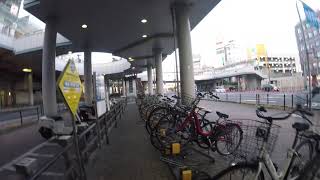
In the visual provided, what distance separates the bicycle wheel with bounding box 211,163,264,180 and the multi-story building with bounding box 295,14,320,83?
2.33 meters

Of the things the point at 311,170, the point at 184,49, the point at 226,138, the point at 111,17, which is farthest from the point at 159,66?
the point at 311,170

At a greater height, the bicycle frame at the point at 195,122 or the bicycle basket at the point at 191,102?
the bicycle basket at the point at 191,102

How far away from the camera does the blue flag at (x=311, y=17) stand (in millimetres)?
4293

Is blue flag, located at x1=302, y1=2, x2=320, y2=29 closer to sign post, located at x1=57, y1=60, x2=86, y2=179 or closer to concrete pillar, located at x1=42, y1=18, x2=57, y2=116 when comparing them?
sign post, located at x1=57, y1=60, x2=86, y2=179

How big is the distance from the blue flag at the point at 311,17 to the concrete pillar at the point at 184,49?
723 cm

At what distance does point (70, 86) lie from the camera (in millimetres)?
3734

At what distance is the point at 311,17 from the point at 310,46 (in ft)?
1.49

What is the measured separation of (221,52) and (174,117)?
8458 centimetres

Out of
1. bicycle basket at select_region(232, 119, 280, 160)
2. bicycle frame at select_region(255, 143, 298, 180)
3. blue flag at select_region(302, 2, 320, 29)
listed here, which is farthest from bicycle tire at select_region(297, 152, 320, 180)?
blue flag at select_region(302, 2, 320, 29)

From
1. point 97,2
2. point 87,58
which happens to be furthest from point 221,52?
point 97,2

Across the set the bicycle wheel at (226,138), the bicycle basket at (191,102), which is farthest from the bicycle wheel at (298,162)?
the bicycle basket at (191,102)

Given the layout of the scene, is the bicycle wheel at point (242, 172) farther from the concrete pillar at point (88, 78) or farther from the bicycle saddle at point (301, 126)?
the concrete pillar at point (88, 78)

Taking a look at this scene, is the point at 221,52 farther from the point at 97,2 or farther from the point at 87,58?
the point at 97,2

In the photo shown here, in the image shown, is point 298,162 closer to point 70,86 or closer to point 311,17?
point 311,17
